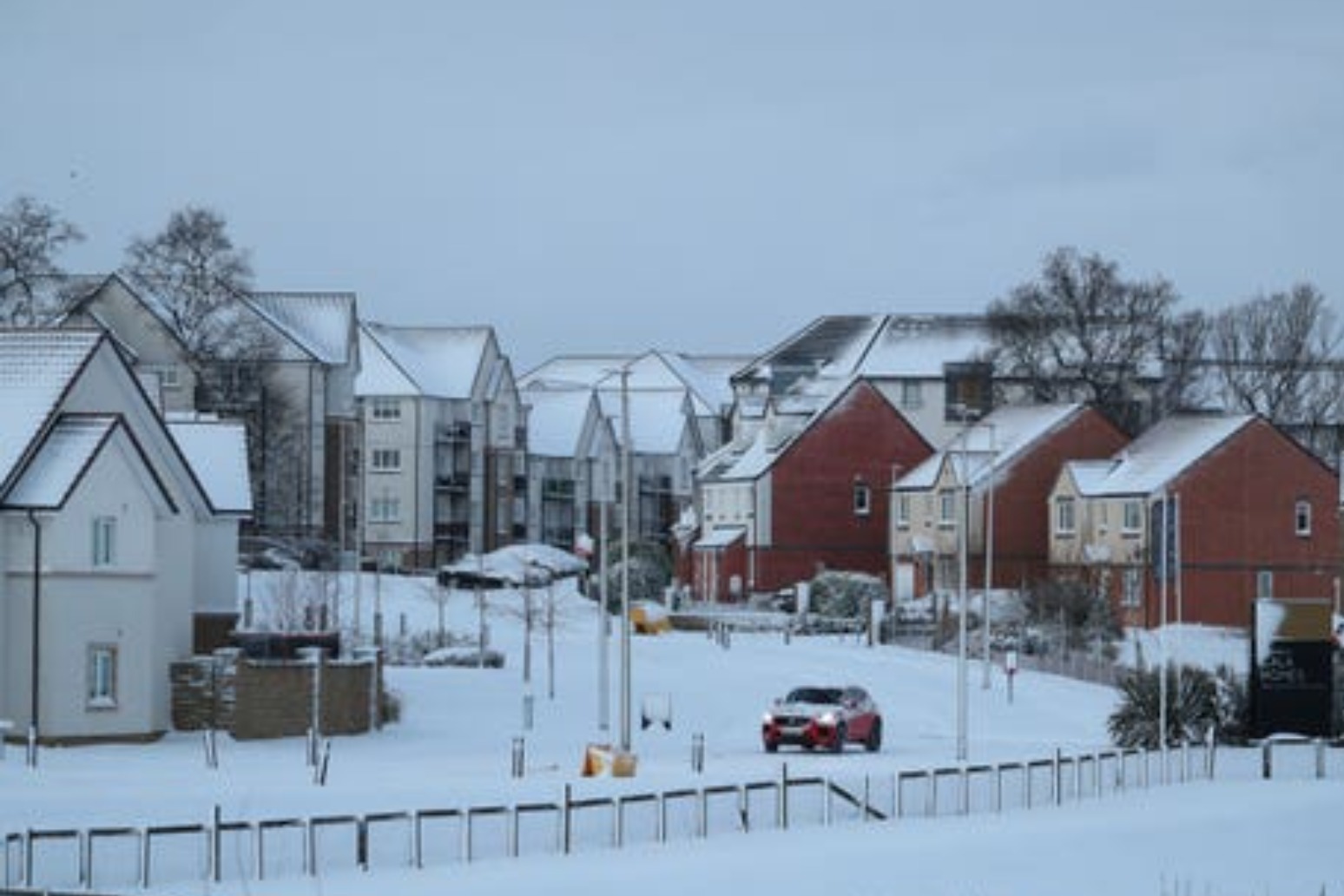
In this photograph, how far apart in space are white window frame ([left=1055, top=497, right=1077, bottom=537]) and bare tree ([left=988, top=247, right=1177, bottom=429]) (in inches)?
680

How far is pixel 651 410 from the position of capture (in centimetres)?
17488

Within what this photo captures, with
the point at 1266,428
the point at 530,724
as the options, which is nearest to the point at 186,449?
the point at 530,724

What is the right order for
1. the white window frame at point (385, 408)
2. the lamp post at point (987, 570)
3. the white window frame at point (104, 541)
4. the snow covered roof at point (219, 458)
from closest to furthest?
1. the white window frame at point (104, 541)
2. the snow covered roof at point (219, 458)
3. the lamp post at point (987, 570)
4. the white window frame at point (385, 408)

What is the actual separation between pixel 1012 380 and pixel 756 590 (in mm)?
16560

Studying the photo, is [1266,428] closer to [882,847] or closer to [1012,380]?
[1012,380]

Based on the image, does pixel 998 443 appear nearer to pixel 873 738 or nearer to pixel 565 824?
pixel 873 738

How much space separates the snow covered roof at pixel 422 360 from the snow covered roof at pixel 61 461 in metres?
71.4

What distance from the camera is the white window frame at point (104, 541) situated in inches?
2373

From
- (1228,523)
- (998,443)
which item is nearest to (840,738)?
(1228,523)

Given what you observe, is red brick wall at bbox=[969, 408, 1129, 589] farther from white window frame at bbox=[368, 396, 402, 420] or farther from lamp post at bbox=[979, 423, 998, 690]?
white window frame at bbox=[368, 396, 402, 420]

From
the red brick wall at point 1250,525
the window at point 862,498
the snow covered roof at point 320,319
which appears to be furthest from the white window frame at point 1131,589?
the snow covered roof at point 320,319

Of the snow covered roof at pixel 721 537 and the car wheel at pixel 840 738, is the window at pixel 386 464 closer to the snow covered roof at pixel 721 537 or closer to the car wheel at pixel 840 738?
the snow covered roof at pixel 721 537

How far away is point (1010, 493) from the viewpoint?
114812 mm

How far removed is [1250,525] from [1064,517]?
8.52m
